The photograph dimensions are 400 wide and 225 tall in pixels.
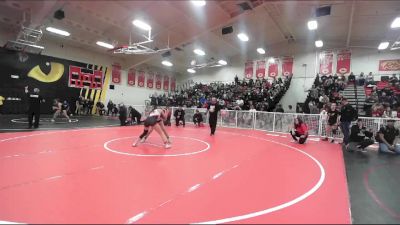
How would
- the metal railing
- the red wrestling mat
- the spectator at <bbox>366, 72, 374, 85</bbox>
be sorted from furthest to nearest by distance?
the spectator at <bbox>366, 72, 374, 85</bbox> → the metal railing → the red wrestling mat

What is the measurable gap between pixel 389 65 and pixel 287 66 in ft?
23.1

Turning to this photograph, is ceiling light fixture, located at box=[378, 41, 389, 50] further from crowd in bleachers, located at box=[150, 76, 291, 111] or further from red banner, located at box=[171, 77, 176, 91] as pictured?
red banner, located at box=[171, 77, 176, 91]

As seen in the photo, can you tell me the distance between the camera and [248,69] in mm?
23141

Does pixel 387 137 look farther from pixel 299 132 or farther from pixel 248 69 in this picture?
pixel 248 69


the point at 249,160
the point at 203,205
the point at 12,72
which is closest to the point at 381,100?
the point at 249,160

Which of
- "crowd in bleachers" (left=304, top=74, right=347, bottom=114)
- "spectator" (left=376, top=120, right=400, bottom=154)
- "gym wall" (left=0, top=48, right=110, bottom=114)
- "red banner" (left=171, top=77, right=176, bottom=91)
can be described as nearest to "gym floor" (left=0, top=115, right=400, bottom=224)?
"spectator" (left=376, top=120, right=400, bottom=154)

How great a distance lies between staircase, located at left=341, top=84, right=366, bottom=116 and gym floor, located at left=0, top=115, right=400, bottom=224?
10.3m

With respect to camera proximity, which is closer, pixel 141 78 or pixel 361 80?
pixel 361 80

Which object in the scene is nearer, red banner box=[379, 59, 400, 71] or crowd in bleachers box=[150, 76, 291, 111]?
crowd in bleachers box=[150, 76, 291, 111]

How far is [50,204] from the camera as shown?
8.64 ft

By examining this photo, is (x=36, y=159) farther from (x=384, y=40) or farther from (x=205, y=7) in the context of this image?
(x=384, y=40)

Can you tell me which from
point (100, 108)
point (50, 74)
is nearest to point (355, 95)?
point (100, 108)

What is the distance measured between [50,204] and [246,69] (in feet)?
72.7

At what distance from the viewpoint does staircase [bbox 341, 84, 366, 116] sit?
48.3 feet
